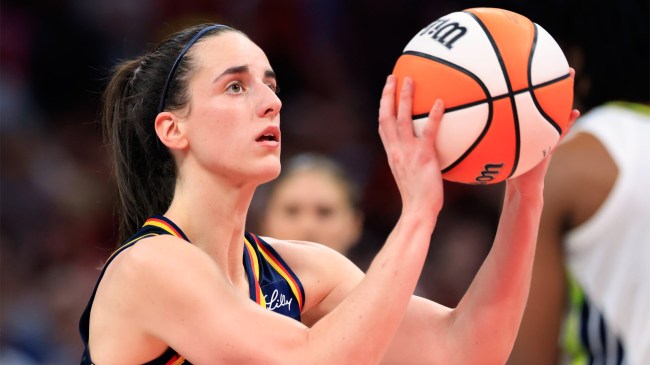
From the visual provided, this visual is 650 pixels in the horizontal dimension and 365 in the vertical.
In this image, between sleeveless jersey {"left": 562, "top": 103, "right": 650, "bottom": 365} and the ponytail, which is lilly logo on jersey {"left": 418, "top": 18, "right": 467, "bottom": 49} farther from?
the ponytail

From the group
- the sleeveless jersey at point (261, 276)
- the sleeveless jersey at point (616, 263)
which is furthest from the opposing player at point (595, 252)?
the sleeveless jersey at point (261, 276)

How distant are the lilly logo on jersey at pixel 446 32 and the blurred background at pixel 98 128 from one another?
5.06m

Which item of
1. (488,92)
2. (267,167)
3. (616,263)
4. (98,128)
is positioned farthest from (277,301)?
(98,128)

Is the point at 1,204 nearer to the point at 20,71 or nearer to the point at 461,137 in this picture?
the point at 20,71

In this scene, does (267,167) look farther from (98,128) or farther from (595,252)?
(98,128)

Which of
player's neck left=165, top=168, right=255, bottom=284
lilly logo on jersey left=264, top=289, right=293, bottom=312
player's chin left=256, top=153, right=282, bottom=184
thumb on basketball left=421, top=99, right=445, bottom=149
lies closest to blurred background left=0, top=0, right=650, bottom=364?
→ lilly logo on jersey left=264, top=289, right=293, bottom=312

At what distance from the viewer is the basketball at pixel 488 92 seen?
3.00 metres

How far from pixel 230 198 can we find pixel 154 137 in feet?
1.40

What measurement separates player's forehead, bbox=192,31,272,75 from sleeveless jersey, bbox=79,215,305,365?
57 cm

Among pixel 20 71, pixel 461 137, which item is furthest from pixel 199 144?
pixel 20 71

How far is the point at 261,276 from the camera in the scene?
3600mm

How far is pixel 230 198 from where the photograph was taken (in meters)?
3.42

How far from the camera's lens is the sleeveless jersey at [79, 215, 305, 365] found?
3316mm

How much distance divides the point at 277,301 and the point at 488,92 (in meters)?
1.11
